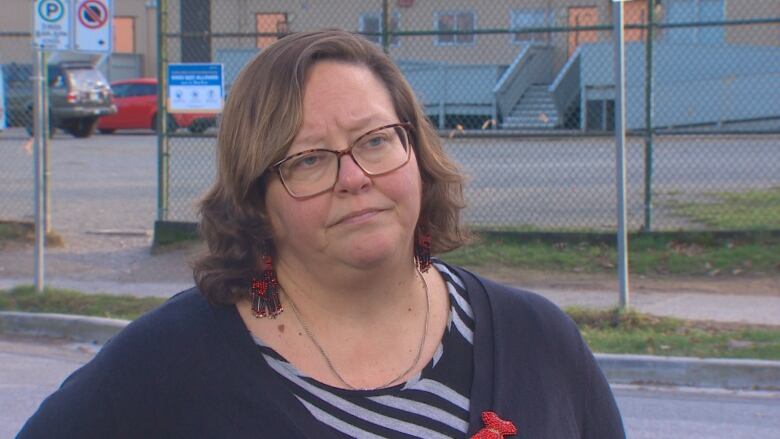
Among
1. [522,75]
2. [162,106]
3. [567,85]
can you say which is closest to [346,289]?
[162,106]

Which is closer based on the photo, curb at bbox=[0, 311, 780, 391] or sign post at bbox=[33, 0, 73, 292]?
curb at bbox=[0, 311, 780, 391]

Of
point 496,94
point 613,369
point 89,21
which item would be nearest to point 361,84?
point 613,369

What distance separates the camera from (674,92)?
69.2ft

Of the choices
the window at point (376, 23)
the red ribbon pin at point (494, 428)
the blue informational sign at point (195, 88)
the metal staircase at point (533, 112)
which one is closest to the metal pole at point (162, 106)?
the blue informational sign at point (195, 88)

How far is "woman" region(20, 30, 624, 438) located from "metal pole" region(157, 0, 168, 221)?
30.6 feet

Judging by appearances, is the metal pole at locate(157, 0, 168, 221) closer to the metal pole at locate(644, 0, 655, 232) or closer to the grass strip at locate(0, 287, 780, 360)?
the grass strip at locate(0, 287, 780, 360)

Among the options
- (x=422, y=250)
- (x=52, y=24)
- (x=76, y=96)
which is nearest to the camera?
(x=422, y=250)

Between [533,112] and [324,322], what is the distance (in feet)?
50.2

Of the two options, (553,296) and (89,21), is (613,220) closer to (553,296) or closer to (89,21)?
(553,296)

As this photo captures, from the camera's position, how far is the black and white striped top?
1.96 metres

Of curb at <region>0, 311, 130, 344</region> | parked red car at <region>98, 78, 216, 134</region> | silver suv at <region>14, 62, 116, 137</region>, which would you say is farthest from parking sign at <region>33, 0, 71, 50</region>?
parked red car at <region>98, 78, 216, 134</region>

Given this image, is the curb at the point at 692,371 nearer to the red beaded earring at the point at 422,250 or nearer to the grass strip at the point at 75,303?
the grass strip at the point at 75,303

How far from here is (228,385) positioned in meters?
1.95

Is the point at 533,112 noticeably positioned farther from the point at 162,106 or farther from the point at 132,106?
the point at 132,106
